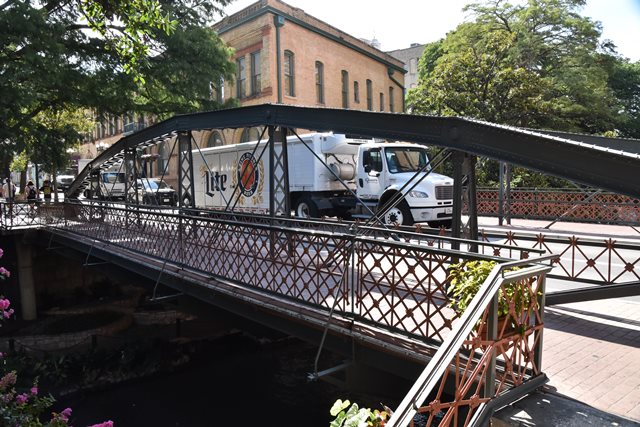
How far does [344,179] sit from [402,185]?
322 centimetres

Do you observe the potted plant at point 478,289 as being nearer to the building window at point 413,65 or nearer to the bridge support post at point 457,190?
the bridge support post at point 457,190

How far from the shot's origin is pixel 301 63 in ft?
100

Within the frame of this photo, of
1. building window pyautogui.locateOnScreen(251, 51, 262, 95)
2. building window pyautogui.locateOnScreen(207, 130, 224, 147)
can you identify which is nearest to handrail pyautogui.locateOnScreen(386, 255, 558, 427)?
building window pyautogui.locateOnScreen(251, 51, 262, 95)

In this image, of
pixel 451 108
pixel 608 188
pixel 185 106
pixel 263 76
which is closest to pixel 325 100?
pixel 263 76

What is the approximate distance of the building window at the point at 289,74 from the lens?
30.0 m

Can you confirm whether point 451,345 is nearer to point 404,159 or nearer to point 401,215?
point 401,215

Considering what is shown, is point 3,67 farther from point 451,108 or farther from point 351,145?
point 451,108

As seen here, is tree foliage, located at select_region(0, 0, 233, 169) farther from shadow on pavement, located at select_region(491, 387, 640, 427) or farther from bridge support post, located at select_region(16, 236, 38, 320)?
shadow on pavement, located at select_region(491, 387, 640, 427)

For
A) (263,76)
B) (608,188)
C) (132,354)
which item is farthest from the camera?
(263,76)

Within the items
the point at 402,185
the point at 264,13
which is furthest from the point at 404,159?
the point at 264,13

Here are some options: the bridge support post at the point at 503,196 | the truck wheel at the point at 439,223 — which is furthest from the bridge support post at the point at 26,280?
the bridge support post at the point at 503,196

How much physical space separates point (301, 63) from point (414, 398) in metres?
29.6

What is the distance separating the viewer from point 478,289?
4441 mm

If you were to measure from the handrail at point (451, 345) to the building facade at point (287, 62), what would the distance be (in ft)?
77.6
